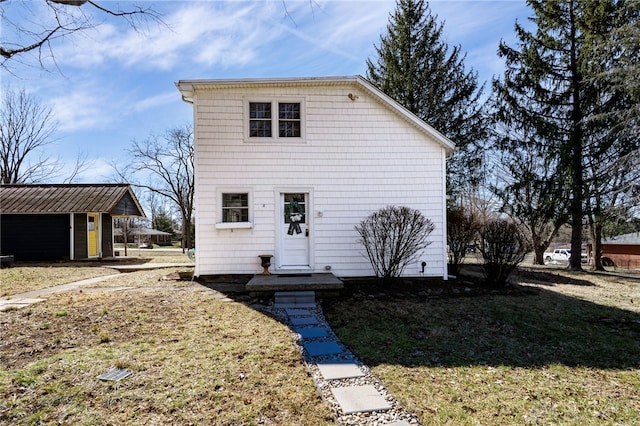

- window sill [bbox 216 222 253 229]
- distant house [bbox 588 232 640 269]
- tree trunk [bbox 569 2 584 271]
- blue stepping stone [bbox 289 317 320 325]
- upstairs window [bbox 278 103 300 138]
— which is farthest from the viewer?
distant house [bbox 588 232 640 269]

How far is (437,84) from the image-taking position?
1780 cm

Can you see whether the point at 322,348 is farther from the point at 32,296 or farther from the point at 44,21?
the point at 32,296

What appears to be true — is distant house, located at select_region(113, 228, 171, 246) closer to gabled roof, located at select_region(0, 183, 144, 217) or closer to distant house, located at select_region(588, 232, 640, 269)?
gabled roof, located at select_region(0, 183, 144, 217)

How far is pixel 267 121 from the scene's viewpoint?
9.12 metres

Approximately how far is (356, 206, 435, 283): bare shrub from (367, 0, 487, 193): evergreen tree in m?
10.4

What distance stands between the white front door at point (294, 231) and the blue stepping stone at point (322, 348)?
→ 420 centimetres

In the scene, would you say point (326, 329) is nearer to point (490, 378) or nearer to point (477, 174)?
point (490, 378)

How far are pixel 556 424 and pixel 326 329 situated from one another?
3.25 m

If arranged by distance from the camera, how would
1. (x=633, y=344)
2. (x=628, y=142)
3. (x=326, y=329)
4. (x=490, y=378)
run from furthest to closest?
(x=628, y=142) < (x=326, y=329) < (x=633, y=344) < (x=490, y=378)

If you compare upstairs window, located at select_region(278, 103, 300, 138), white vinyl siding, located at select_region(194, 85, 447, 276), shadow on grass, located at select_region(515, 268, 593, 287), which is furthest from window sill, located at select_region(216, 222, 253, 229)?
shadow on grass, located at select_region(515, 268, 593, 287)

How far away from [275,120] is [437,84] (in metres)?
12.0

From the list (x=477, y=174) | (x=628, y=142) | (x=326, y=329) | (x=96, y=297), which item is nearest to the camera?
(x=326, y=329)

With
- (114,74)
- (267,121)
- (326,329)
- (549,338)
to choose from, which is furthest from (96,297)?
(549,338)

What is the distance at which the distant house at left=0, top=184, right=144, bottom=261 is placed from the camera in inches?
618
